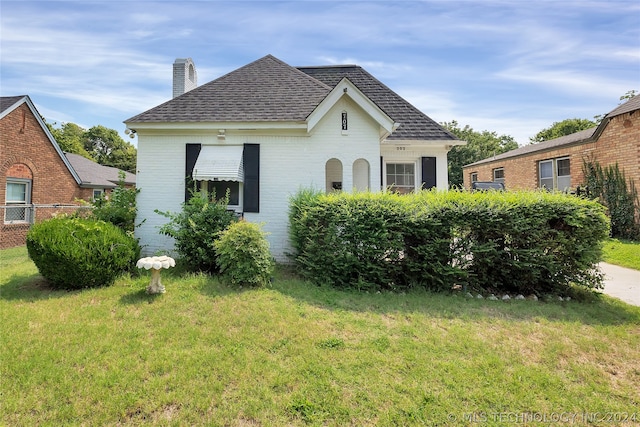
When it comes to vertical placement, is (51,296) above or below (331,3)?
below

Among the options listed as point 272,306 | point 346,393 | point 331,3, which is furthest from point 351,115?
point 346,393

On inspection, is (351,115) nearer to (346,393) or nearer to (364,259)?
(364,259)

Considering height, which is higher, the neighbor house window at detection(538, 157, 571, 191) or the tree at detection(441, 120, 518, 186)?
the tree at detection(441, 120, 518, 186)

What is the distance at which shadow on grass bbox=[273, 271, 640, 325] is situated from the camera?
18.1 ft

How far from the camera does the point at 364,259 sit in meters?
6.96

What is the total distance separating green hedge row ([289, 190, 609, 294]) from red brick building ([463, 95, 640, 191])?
1.93 meters

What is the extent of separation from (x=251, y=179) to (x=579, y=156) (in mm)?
→ 19909

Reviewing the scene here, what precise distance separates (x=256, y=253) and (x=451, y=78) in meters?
9.88

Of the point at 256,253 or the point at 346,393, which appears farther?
the point at 256,253

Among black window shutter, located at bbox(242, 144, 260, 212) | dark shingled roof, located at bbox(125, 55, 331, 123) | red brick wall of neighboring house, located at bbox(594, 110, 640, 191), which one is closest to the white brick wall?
black window shutter, located at bbox(242, 144, 260, 212)

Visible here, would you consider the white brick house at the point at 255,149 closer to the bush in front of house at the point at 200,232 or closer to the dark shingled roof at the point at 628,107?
the bush in front of house at the point at 200,232

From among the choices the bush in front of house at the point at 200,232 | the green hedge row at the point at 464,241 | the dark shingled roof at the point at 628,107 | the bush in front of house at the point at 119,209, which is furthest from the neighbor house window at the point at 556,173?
the bush in front of house at the point at 119,209

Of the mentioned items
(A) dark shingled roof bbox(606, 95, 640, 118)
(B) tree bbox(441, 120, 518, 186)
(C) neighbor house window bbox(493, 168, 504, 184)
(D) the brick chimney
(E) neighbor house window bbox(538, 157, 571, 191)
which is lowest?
(E) neighbor house window bbox(538, 157, 571, 191)

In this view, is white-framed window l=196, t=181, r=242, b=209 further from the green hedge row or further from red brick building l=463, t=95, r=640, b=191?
red brick building l=463, t=95, r=640, b=191
